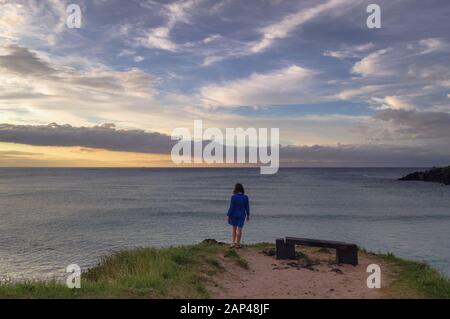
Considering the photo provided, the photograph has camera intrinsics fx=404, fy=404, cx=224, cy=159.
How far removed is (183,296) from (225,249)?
555 centimetres

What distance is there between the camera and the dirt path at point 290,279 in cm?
1048

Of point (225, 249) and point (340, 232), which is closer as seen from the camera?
point (225, 249)

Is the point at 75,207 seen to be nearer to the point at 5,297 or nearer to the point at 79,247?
the point at 79,247

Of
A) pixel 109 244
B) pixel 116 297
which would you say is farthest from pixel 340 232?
pixel 116 297

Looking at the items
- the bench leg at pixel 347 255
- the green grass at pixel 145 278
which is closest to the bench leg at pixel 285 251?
the bench leg at pixel 347 255

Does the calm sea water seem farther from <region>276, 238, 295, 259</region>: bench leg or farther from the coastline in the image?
<region>276, 238, 295, 259</region>: bench leg

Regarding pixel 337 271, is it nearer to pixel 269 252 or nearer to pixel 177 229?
pixel 269 252

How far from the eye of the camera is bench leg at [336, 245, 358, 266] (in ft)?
45.5

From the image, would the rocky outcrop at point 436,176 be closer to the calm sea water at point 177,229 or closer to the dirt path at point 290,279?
the calm sea water at point 177,229

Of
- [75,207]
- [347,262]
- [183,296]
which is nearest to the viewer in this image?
[183,296]

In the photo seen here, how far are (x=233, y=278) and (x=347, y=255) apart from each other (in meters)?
4.48

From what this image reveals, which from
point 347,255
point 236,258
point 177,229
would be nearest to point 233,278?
point 236,258

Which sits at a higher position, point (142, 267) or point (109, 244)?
point (142, 267)
